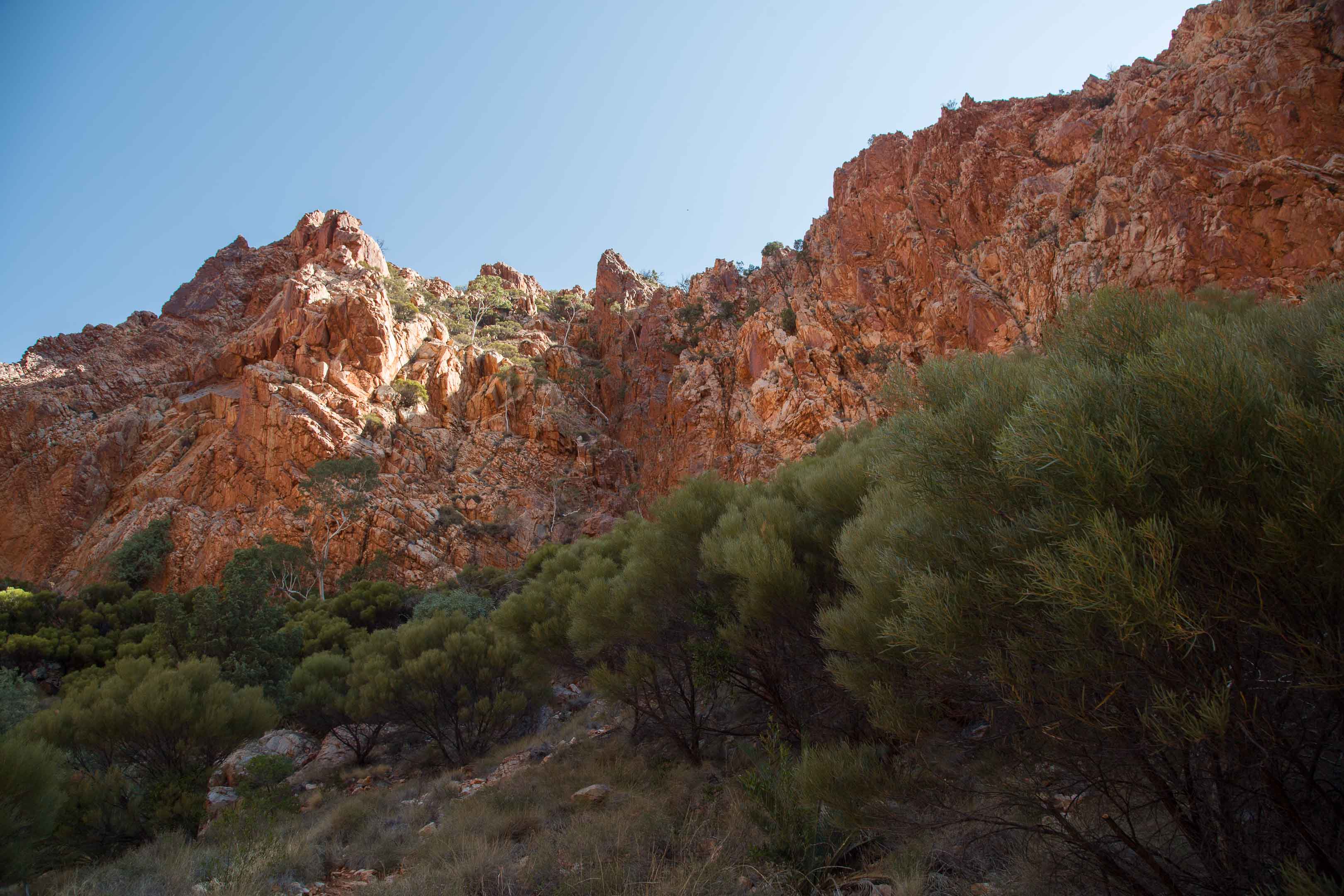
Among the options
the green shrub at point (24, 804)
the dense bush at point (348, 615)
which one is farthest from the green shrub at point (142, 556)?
the green shrub at point (24, 804)

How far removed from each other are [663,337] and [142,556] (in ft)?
93.5

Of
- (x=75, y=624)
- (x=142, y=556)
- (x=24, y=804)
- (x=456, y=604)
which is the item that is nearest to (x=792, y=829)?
(x=24, y=804)

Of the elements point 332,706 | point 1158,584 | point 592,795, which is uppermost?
point 1158,584

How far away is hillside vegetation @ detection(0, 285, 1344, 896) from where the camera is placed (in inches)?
94.6

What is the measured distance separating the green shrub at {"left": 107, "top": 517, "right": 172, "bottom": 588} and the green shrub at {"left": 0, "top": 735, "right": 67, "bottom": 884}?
27284mm

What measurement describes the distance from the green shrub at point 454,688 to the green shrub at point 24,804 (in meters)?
6.09

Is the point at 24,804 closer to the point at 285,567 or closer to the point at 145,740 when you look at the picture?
the point at 145,740

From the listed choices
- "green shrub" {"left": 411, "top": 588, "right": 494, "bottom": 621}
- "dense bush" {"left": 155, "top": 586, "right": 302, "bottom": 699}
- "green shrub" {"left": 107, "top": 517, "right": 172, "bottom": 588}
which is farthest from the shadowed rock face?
"dense bush" {"left": 155, "top": 586, "right": 302, "bottom": 699}

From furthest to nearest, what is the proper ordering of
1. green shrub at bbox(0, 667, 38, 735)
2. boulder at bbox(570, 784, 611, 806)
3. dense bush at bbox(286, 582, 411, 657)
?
dense bush at bbox(286, 582, 411, 657) < green shrub at bbox(0, 667, 38, 735) < boulder at bbox(570, 784, 611, 806)

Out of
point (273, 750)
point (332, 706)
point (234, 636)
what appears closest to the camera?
point (332, 706)

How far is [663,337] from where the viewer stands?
37.6m

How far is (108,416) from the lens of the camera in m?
33.8

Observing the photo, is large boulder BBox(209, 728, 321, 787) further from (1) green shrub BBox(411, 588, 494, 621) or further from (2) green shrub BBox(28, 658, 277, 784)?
(1) green shrub BBox(411, 588, 494, 621)

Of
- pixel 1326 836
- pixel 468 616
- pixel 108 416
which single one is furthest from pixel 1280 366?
pixel 108 416
